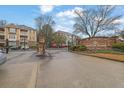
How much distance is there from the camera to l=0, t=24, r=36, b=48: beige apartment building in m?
77.6

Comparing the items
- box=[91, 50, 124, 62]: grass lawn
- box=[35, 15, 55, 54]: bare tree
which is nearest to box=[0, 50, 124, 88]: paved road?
box=[91, 50, 124, 62]: grass lawn

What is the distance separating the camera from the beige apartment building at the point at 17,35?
7756 cm

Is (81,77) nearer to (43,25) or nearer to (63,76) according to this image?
(63,76)

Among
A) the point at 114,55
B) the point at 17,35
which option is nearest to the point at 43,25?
the point at 17,35

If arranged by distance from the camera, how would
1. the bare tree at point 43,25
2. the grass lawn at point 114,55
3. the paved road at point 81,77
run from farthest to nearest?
the bare tree at point 43,25, the grass lawn at point 114,55, the paved road at point 81,77

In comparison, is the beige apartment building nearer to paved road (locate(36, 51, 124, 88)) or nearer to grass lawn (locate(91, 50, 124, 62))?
grass lawn (locate(91, 50, 124, 62))

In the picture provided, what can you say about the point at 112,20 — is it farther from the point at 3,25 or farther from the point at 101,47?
the point at 3,25

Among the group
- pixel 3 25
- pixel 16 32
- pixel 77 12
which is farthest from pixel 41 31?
pixel 77 12

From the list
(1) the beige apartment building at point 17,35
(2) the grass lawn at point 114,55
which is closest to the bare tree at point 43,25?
(1) the beige apartment building at point 17,35

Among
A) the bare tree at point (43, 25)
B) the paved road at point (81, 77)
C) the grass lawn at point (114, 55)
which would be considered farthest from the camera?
the bare tree at point (43, 25)

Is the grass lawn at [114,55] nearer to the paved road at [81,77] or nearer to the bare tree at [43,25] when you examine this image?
the paved road at [81,77]

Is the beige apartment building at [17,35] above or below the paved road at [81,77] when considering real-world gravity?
above

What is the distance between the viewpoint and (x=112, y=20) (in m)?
52.9

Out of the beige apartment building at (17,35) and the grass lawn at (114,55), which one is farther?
the beige apartment building at (17,35)
